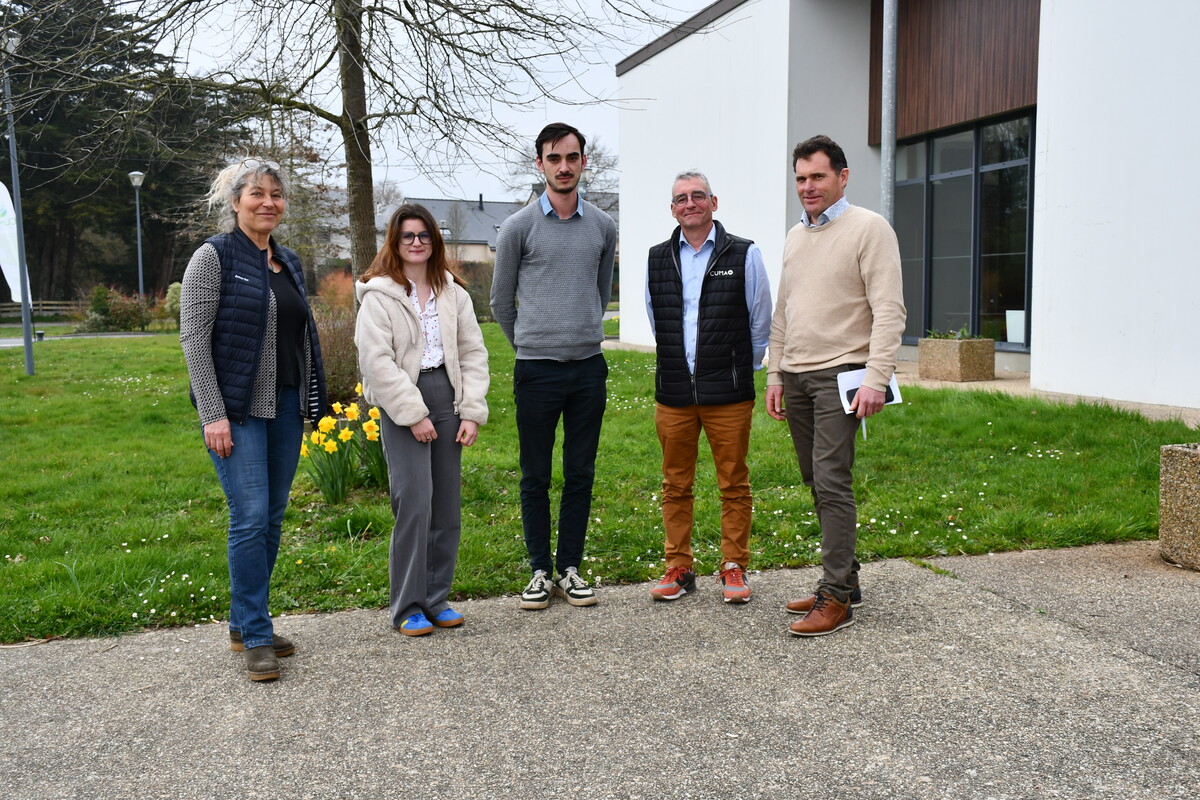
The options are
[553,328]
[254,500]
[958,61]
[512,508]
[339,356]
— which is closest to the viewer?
[254,500]

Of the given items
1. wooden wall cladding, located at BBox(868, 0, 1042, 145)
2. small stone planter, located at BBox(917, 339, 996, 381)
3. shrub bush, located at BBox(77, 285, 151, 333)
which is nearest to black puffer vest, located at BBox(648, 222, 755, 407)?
small stone planter, located at BBox(917, 339, 996, 381)

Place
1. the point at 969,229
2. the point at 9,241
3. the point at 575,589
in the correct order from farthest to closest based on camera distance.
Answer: the point at 9,241 < the point at 969,229 < the point at 575,589

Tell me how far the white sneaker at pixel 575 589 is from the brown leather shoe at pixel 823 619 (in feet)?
3.04

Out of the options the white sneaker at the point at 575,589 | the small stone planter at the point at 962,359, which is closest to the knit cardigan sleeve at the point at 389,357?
the white sneaker at the point at 575,589

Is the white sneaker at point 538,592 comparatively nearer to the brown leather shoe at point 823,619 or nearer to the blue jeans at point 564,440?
the blue jeans at point 564,440

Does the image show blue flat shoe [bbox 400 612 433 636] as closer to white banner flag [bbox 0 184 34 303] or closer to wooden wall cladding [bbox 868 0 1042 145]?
wooden wall cladding [bbox 868 0 1042 145]

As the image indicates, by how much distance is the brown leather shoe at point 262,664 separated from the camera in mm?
3592

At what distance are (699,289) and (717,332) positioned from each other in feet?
0.73

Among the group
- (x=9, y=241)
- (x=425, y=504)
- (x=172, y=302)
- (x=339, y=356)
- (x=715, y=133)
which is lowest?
(x=425, y=504)

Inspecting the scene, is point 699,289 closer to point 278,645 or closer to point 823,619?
point 823,619

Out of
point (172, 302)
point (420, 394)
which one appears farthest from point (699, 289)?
point (172, 302)

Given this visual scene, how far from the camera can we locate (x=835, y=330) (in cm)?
414

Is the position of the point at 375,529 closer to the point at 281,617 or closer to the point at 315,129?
the point at 281,617

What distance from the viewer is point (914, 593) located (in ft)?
14.8
